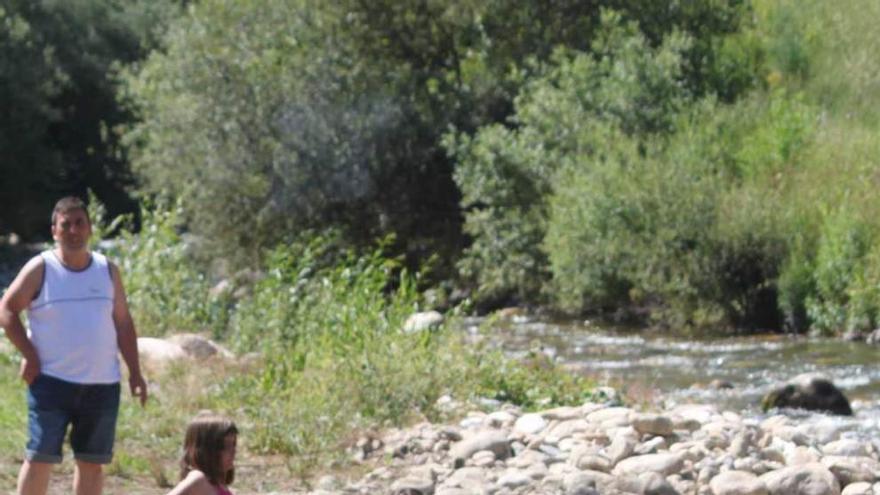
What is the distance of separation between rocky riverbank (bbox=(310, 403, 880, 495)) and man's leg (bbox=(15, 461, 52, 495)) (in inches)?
92.6

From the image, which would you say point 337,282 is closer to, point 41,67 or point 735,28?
point 735,28

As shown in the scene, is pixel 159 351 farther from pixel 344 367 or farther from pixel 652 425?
pixel 652 425

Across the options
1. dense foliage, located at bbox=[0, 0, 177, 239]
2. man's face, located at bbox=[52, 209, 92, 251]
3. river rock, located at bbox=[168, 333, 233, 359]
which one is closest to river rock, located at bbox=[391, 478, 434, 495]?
man's face, located at bbox=[52, 209, 92, 251]

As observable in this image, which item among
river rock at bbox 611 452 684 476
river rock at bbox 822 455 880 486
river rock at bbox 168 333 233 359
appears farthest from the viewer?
river rock at bbox 168 333 233 359

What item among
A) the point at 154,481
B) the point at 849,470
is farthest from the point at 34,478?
the point at 849,470

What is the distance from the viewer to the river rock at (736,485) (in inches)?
392

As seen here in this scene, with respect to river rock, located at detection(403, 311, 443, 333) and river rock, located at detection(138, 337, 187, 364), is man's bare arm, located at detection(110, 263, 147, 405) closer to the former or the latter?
river rock, located at detection(403, 311, 443, 333)

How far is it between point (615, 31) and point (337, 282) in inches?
495

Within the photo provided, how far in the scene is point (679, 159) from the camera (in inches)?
911

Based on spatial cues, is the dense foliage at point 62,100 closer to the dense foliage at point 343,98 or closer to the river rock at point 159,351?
the dense foliage at point 343,98

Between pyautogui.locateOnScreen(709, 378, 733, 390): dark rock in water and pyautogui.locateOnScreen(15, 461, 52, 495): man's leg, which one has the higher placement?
pyautogui.locateOnScreen(15, 461, 52, 495): man's leg

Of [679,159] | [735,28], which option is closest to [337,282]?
[679,159]

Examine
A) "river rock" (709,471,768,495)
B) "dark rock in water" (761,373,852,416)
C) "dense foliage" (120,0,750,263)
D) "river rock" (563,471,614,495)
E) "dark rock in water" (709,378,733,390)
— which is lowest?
"dark rock in water" (709,378,733,390)

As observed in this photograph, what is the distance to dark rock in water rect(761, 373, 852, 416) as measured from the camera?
15516 millimetres
